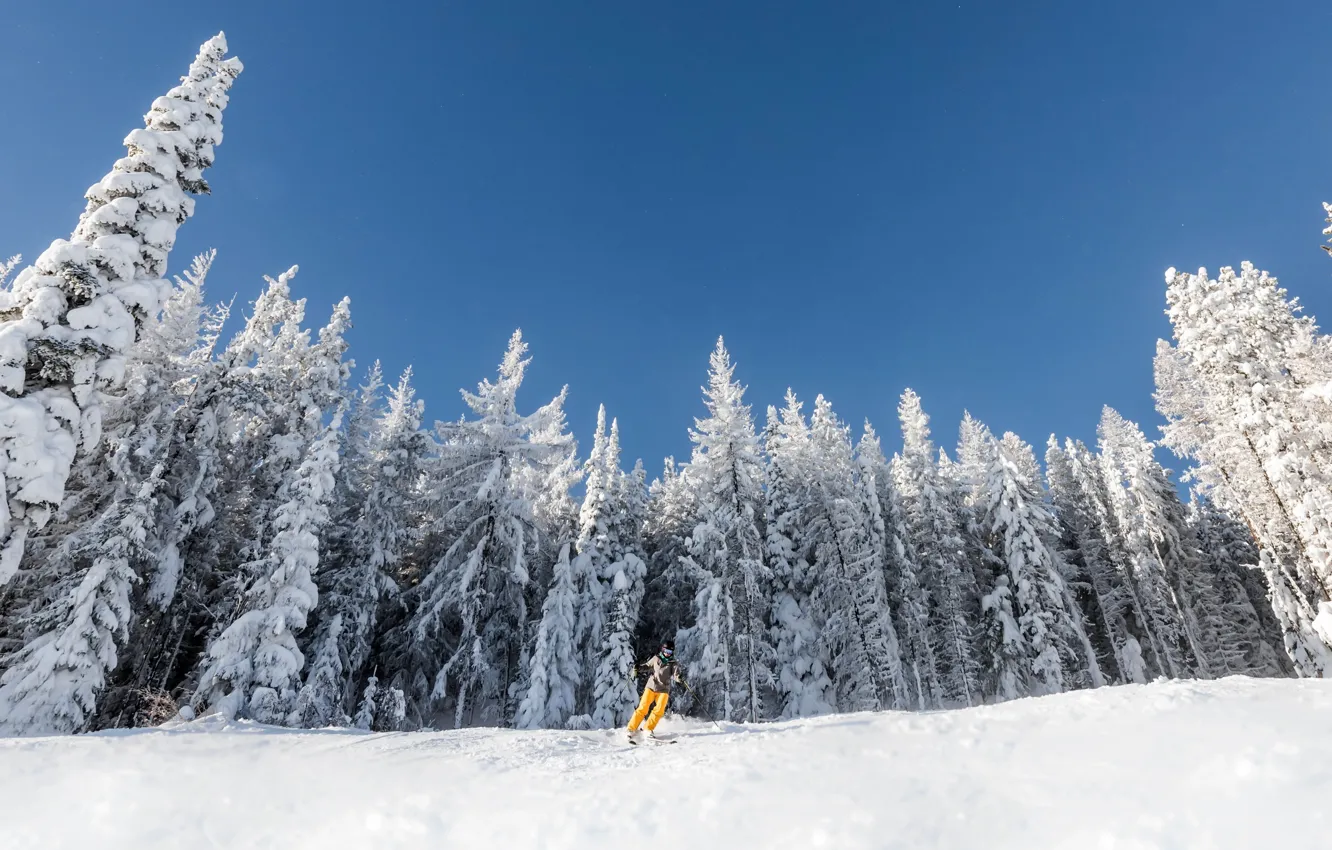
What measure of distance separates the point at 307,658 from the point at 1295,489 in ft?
115

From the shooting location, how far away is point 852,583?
31562mm

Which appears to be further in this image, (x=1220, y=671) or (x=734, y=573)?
(x=1220, y=671)

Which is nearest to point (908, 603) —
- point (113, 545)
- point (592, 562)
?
point (592, 562)

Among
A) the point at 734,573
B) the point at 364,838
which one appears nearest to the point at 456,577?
the point at 734,573

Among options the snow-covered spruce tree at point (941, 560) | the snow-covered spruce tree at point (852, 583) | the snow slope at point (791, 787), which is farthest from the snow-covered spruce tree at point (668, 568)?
the snow slope at point (791, 787)

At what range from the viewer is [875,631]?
30.5 metres

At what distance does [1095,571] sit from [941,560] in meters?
14.7

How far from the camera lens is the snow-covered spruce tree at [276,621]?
63.6ft

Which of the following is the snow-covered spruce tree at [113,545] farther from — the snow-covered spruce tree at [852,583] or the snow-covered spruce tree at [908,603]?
the snow-covered spruce tree at [908,603]

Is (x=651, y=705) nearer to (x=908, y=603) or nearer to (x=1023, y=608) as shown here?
(x=908, y=603)

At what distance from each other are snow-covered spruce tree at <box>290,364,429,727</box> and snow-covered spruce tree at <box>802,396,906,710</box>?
19.5 meters

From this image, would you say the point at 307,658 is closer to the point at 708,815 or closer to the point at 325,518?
the point at 325,518

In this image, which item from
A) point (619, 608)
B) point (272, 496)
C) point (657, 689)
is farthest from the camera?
point (619, 608)

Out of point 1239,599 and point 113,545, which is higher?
point 1239,599
